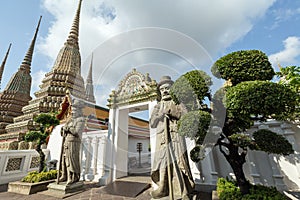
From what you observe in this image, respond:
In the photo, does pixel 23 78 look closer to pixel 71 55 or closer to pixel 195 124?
pixel 71 55

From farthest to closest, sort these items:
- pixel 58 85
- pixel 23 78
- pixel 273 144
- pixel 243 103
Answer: pixel 23 78, pixel 58 85, pixel 273 144, pixel 243 103

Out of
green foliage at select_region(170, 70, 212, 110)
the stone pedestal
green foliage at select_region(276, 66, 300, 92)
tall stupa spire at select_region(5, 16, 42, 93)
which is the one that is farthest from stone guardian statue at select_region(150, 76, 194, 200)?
tall stupa spire at select_region(5, 16, 42, 93)

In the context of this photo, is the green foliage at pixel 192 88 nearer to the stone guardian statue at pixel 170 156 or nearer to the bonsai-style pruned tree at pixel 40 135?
the stone guardian statue at pixel 170 156

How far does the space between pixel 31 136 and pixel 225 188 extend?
247 inches

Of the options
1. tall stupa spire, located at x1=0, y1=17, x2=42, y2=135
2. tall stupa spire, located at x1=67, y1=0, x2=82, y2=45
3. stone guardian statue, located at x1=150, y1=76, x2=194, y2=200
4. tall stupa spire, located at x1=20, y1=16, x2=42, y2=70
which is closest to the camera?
stone guardian statue, located at x1=150, y1=76, x2=194, y2=200

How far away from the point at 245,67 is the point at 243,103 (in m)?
0.87

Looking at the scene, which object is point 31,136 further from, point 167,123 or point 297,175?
point 297,175

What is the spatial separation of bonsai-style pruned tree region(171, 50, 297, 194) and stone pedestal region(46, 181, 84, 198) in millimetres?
3763

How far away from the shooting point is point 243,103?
2074 millimetres

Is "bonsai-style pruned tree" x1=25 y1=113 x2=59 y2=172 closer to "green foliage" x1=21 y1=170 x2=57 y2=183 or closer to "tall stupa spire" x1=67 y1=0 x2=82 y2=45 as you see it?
"green foliage" x1=21 y1=170 x2=57 y2=183

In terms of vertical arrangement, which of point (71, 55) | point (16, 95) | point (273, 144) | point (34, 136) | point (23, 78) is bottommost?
point (273, 144)

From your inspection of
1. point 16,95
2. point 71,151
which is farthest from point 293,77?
point 16,95

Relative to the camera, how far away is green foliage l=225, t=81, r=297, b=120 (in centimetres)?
191

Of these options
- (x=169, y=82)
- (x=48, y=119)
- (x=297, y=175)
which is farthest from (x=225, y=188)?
(x=48, y=119)
